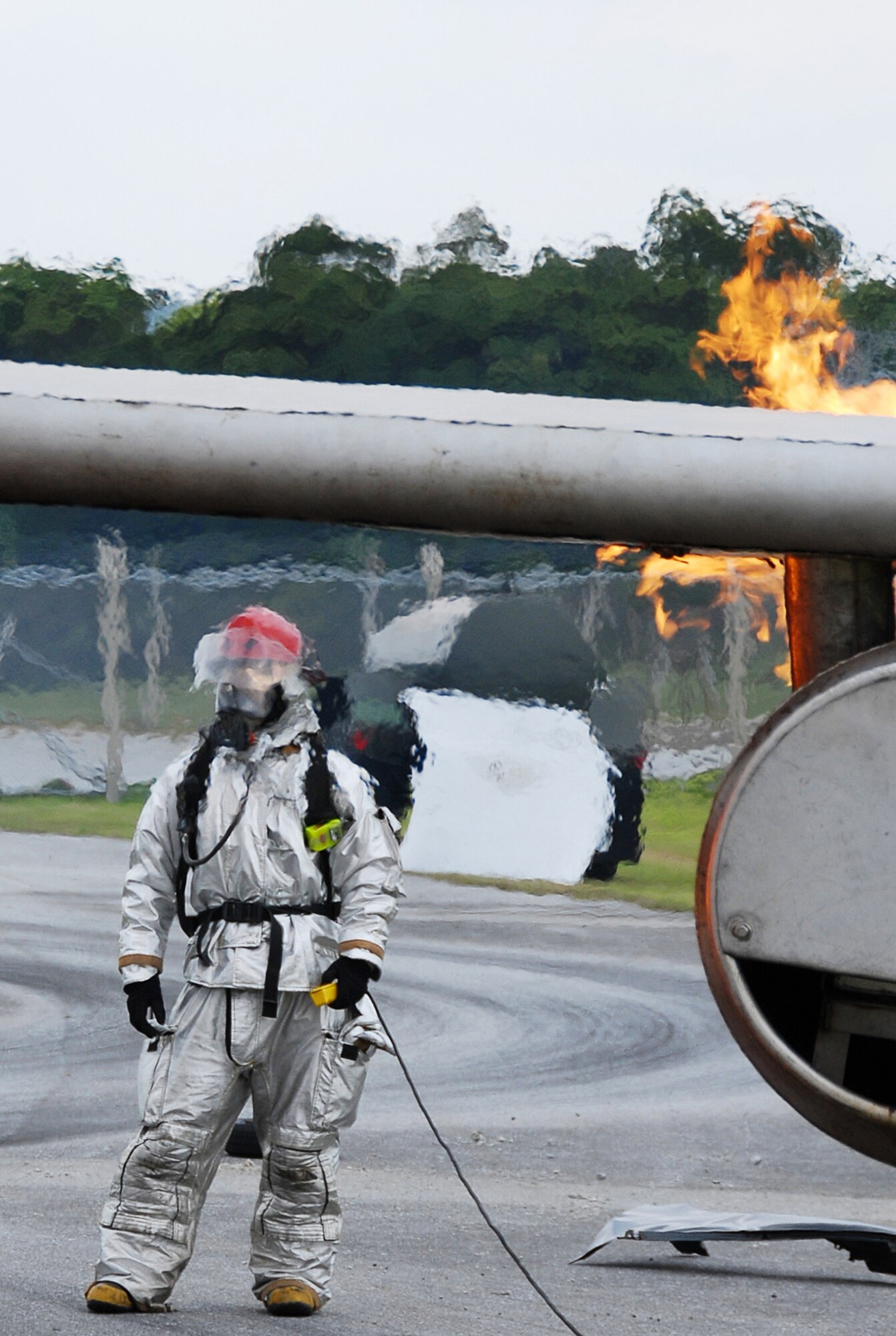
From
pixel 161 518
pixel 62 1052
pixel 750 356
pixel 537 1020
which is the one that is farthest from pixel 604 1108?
pixel 750 356

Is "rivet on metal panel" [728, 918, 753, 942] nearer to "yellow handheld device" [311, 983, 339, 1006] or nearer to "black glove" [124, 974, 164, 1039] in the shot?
"yellow handheld device" [311, 983, 339, 1006]

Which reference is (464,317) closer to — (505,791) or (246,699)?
(505,791)

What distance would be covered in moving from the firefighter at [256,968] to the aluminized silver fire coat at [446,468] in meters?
2.56

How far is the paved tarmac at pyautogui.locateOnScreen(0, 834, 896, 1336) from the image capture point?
17.0 ft

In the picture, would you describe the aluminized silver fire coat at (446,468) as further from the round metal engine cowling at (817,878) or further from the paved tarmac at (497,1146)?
the paved tarmac at (497,1146)

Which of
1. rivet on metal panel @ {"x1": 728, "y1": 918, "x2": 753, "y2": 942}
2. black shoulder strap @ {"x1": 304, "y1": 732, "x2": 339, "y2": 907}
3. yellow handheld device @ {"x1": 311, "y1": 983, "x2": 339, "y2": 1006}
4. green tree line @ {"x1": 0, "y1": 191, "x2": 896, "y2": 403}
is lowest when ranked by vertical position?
yellow handheld device @ {"x1": 311, "y1": 983, "x2": 339, "y2": 1006}

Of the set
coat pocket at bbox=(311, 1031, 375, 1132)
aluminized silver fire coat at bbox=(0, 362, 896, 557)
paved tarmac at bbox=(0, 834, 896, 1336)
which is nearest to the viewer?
aluminized silver fire coat at bbox=(0, 362, 896, 557)

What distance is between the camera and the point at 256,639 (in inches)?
189

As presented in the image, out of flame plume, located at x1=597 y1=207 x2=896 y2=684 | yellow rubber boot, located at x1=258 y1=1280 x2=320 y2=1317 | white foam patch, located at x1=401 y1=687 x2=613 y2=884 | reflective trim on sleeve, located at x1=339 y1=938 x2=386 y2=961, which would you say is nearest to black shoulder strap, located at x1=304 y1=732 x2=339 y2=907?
reflective trim on sleeve, located at x1=339 y1=938 x2=386 y2=961

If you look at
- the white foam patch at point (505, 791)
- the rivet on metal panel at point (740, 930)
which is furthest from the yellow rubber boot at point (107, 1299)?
the white foam patch at point (505, 791)

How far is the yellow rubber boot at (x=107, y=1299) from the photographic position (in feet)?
15.4

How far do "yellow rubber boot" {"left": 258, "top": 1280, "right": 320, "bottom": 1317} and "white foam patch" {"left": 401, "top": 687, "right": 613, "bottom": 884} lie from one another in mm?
11493

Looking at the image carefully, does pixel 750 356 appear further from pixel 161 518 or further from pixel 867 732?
pixel 867 732

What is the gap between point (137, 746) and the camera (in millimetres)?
15180
